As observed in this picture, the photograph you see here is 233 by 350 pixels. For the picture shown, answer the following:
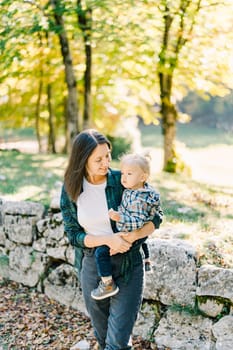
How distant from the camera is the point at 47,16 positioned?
6.11 m

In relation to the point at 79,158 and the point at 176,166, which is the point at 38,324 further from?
the point at 176,166

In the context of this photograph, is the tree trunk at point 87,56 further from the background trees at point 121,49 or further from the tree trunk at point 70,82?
the tree trunk at point 70,82

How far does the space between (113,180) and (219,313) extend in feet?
4.07

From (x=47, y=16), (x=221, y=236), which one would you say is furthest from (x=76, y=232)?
(x=47, y=16)

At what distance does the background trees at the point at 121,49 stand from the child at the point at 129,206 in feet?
10.9

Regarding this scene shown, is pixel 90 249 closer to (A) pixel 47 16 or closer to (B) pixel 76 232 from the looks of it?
(B) pixel 76 232

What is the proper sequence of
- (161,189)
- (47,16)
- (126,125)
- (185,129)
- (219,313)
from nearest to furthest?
(219,313)
(161,189)
(47,16)
(126,125)
(185,129)

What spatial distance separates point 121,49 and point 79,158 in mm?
4851

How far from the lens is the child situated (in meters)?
2.44

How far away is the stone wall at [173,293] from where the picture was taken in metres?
3.10

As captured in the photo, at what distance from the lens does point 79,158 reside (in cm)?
255

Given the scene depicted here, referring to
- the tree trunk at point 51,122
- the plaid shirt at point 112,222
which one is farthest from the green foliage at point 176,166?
the plaid shirt at point 112,222

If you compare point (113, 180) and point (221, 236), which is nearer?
point (113, 180)

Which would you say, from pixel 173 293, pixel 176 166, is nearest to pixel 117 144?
pixel 176 166
